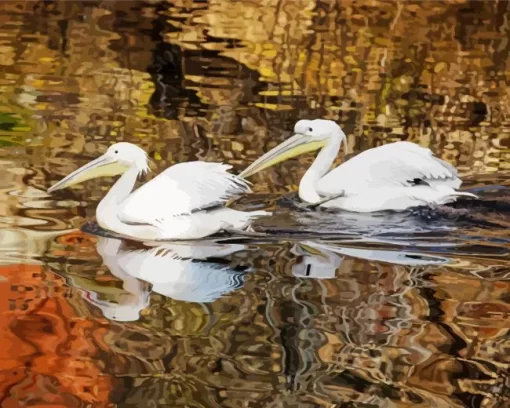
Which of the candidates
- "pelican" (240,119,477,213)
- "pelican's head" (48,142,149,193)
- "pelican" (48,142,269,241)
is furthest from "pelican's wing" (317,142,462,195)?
"pelican's head" (48,142,149,193)

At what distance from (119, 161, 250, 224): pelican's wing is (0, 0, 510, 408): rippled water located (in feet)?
0.11

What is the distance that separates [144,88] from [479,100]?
1.82 feet

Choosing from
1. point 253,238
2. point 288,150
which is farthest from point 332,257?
point 288,150

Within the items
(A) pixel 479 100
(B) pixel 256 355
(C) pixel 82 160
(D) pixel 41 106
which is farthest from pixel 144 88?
(B) pixel 256 355

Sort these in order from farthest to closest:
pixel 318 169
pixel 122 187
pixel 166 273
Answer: pixel 318 169
pixel 122 187
pixel 166 273

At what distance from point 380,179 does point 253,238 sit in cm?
18

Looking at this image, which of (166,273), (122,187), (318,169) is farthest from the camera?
(318,169)

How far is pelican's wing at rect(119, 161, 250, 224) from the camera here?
2.83 feet

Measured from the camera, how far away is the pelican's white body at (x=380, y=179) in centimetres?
94

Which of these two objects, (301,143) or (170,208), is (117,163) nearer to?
(170,208)

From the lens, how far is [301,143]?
103cm

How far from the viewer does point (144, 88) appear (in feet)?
4.50

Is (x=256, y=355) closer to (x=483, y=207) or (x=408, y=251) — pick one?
(x=408, y=251)

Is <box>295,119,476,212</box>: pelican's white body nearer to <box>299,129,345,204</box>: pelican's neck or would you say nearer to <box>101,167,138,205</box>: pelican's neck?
<box>299,129,345,204</box>: pelican's neck
